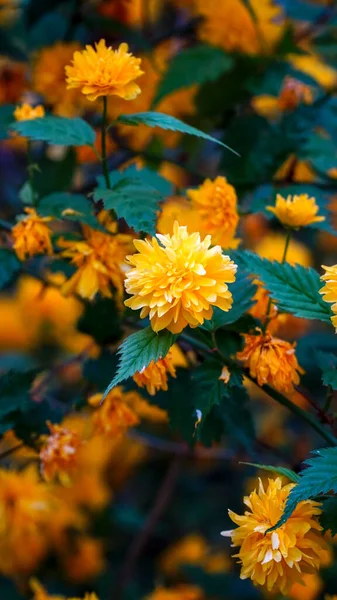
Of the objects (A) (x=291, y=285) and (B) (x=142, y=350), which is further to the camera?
(A) (x=291, y=285)

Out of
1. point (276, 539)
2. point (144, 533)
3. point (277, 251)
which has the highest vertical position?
point (276, 539)

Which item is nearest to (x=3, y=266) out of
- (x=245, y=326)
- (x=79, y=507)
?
(x=245, y=326)

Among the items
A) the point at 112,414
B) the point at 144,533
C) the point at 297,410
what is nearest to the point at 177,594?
the point at 144,533

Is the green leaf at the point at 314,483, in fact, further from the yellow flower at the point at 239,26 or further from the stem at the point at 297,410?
the yellow flower at the point at 239,26

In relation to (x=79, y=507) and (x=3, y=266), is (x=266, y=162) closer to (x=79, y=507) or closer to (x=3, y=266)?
(x=3, y=266)

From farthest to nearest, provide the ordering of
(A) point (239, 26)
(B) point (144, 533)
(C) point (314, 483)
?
(B) point (144, 533)
(A) point (239, 26)
(C) point (314, 483)

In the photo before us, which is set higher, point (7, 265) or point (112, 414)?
point (7, 265)

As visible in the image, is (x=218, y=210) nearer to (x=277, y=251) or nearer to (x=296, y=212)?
(x=296, y=212)
